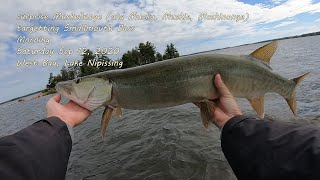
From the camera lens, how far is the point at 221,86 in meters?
3.68

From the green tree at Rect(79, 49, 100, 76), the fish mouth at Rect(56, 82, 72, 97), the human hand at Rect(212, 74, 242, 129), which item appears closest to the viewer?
the human hand at Rect(212, 74, 242, 129)

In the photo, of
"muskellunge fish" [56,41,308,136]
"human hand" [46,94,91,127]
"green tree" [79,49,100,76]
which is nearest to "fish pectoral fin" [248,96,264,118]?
"muskellunge fish" [56,41,308,136]

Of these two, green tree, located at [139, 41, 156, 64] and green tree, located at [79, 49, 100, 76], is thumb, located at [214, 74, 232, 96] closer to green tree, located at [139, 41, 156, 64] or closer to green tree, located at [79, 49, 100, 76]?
green tree, located at [79, 49, 100, 76]

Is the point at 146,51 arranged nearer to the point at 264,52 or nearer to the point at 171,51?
the point at 171,51

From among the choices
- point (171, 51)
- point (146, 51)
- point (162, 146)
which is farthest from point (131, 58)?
point (162, 146)

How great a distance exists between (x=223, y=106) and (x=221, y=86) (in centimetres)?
33

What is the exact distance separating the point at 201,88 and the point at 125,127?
7.74 m

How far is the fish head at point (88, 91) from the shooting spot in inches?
147

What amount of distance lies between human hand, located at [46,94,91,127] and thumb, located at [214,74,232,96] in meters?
1.81

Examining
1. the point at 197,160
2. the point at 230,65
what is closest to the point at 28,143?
the point at 230,65

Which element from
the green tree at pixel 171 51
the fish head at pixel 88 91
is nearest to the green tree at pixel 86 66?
the green tree at pixel 171 51

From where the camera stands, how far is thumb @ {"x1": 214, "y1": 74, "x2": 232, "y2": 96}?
362 cm

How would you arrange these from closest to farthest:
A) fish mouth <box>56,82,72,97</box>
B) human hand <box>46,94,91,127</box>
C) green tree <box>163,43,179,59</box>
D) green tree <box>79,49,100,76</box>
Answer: human hand <box>46,94,91,127</box>, fish mouth <box>56,82,72,97</box>, green tree <box>79,49,100,76</box>, green tree <box>163,43,179,59</box>

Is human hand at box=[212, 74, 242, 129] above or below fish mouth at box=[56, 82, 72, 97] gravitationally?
below
